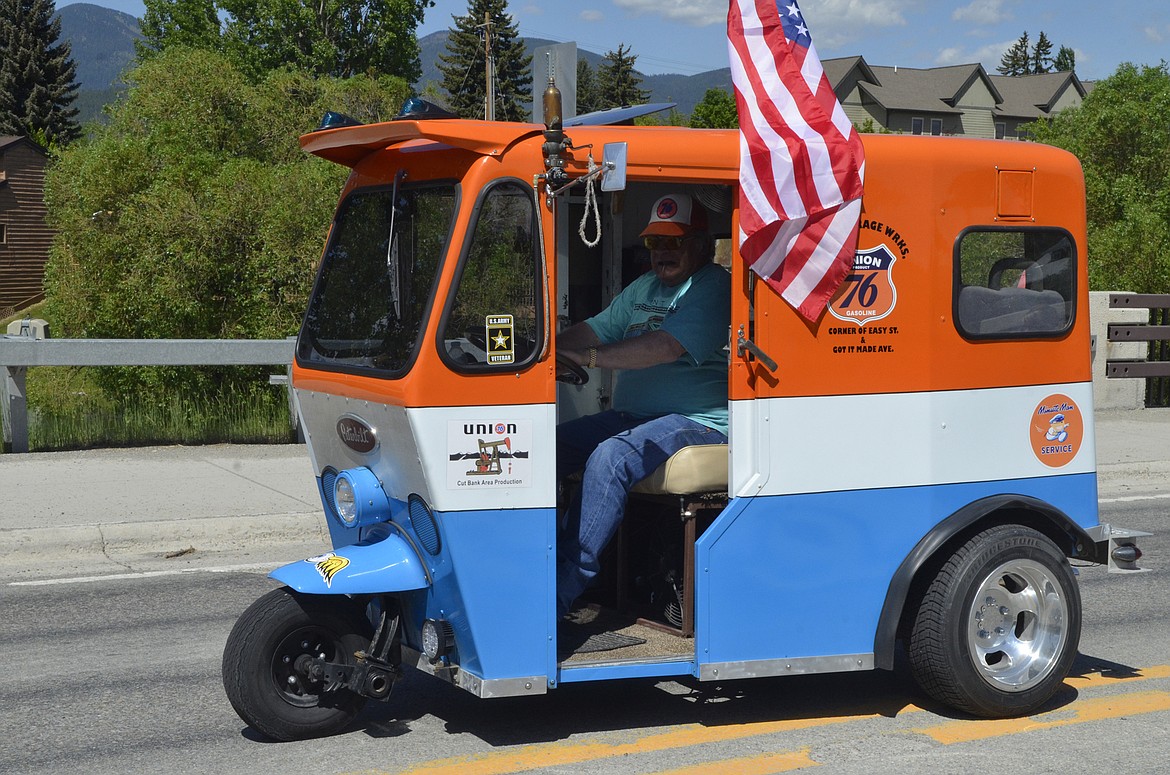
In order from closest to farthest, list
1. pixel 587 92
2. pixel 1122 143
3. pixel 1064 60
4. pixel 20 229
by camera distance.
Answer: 1. pixel 1122 143
2. pixel 20 229
3. pixel 587 92
4. pixel 1064 60

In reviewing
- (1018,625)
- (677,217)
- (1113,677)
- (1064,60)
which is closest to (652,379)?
(677,217)

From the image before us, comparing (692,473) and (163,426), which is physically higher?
(692,473)

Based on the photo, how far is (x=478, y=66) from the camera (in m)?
76.9

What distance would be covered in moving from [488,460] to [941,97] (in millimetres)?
82487

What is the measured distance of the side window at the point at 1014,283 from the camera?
515 centimetres

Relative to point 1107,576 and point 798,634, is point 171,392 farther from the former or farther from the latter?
point 798,634

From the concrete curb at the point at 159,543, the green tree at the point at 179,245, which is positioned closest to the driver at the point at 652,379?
the concrete curb at the point at 159,543

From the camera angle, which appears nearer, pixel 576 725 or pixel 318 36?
pixel 576 725

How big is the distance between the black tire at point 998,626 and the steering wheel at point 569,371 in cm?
162

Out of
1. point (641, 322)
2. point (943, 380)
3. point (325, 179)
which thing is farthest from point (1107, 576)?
point (325, 179)

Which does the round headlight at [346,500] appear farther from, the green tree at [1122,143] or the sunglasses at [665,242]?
the green tree at [1122,143]

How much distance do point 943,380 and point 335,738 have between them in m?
2.73

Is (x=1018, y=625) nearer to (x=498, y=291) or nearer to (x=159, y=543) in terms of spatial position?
(x=498, y=291)

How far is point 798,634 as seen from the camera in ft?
16.3
